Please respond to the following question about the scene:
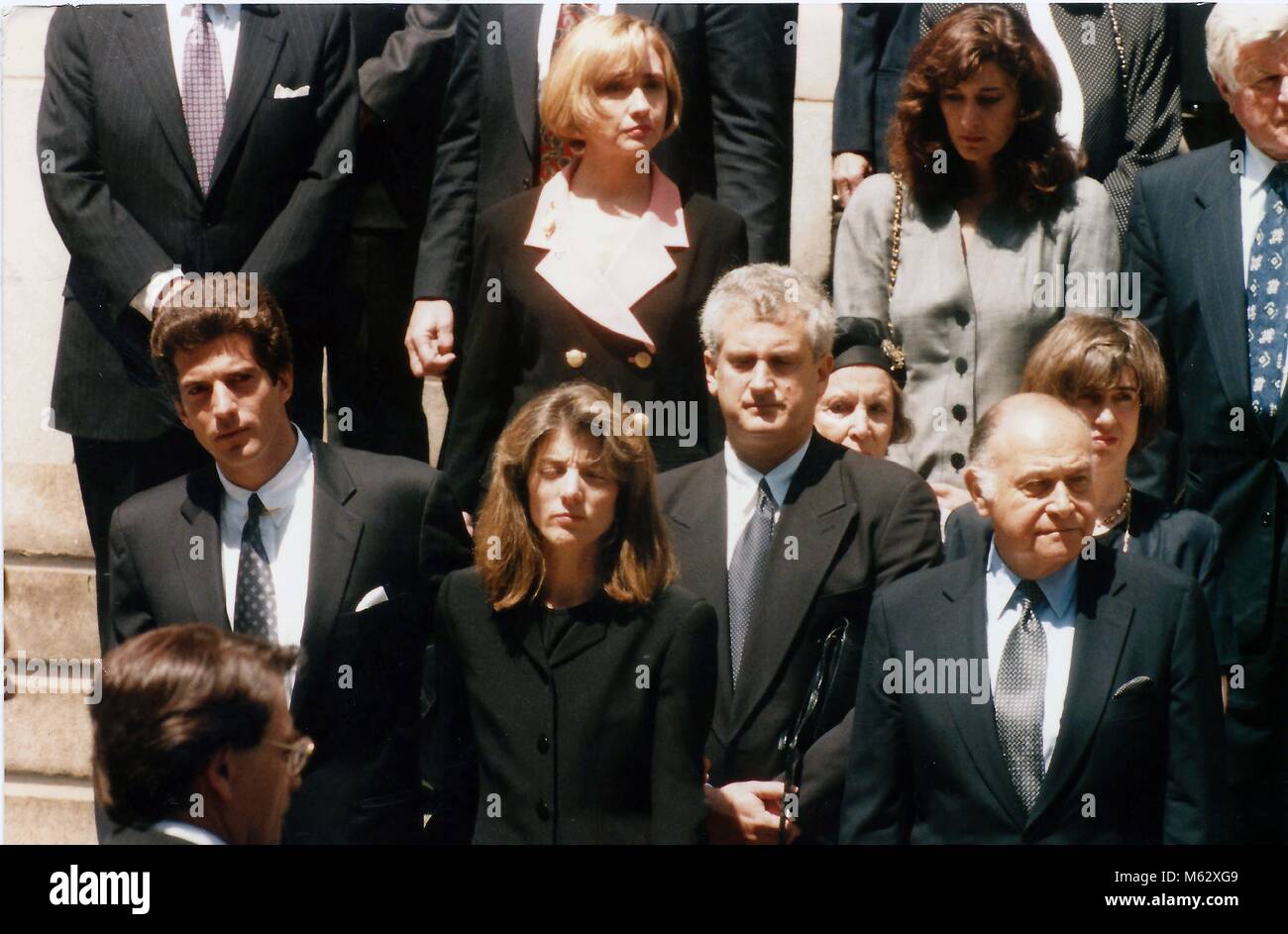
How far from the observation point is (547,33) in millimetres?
5504

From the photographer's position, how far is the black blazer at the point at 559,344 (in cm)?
527

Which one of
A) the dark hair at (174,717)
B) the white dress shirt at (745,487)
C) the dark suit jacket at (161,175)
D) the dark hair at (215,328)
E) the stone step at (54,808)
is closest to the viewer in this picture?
the dark hair at (174,717)

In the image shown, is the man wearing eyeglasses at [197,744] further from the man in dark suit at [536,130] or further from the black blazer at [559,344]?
the man in dark suit at [536,130]

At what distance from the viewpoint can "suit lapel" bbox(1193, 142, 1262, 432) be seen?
17.2ft

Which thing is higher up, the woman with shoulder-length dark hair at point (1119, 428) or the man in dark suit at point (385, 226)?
the man in dark suit at point (385, 226)

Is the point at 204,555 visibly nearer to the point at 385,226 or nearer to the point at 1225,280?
the point at 385,226

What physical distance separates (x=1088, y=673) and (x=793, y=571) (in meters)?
0.69

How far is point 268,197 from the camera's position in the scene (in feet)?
18.0

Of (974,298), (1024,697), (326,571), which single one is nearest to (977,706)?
(1024,697)

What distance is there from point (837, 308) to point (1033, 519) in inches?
35.9

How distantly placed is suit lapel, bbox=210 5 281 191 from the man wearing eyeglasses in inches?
65.0

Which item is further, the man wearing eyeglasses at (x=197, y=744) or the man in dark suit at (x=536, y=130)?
the man in dark suit at (x=536, y=130)

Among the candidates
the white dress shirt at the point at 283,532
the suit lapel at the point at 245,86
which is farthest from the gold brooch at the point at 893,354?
the suit lapel at the point at 245,86
